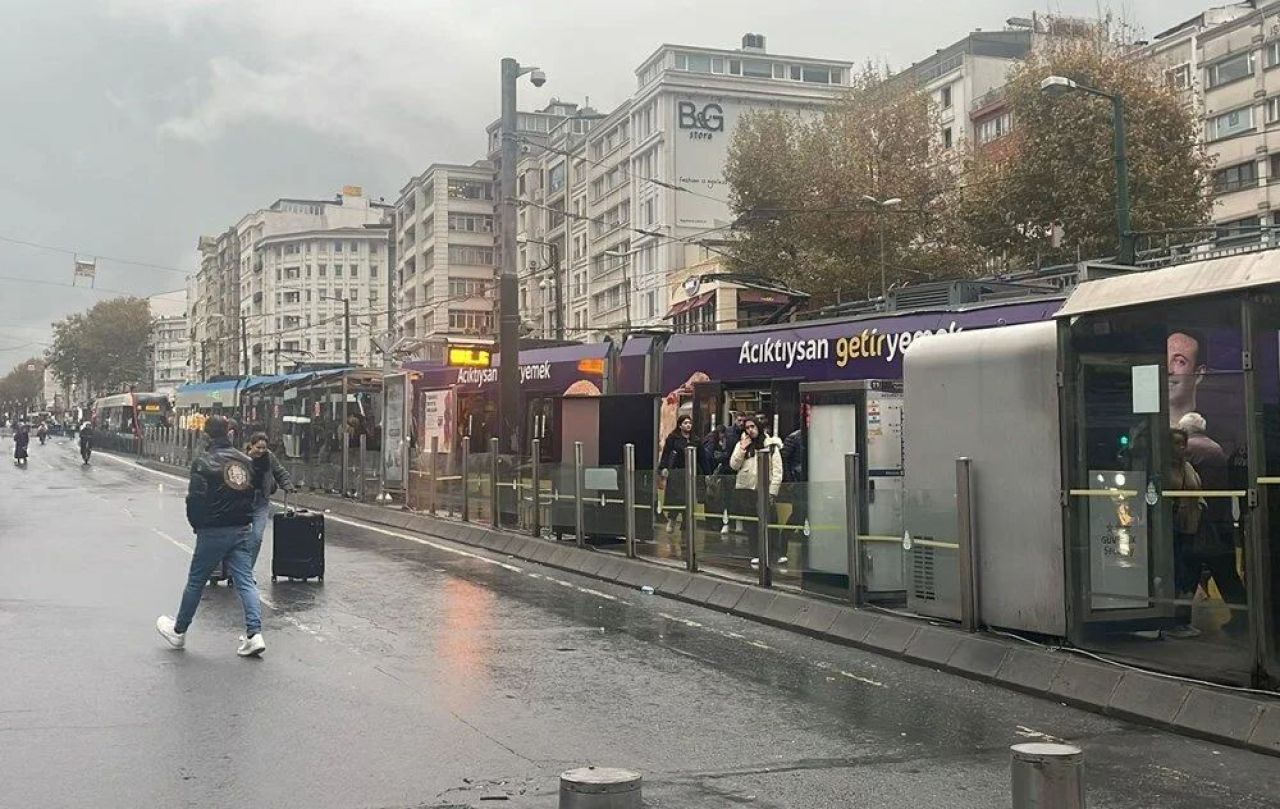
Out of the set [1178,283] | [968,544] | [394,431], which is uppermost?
[1178,283]

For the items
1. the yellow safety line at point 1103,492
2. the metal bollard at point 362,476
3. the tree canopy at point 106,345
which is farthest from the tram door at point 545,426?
the tree canopy at point 106,345

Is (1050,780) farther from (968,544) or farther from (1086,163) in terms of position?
(1086,163)

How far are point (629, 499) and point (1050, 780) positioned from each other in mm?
11699

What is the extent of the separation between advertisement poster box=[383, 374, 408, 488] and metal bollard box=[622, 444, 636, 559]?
1053 cm

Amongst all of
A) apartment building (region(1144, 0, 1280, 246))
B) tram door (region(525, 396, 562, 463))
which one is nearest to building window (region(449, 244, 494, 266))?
apartment building (region(1144, 0, 1280, 246))

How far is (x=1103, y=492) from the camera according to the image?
29.6 feet

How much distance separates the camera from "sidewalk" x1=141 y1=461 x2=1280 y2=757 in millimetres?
7512

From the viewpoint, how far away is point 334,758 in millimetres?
6570

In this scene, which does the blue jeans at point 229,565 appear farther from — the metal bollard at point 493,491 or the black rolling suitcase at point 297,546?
the metal bollard at point 493,491

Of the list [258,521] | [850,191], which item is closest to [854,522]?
[258,521]

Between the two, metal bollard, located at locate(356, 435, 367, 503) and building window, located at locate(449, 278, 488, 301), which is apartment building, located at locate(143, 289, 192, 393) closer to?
building window, located at locate(449, 278, 488, 301)

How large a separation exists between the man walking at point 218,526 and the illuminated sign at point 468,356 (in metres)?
14.3

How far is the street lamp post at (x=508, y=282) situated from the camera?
2152 centimetres

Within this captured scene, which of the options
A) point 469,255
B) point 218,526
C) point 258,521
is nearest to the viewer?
point 218,526
